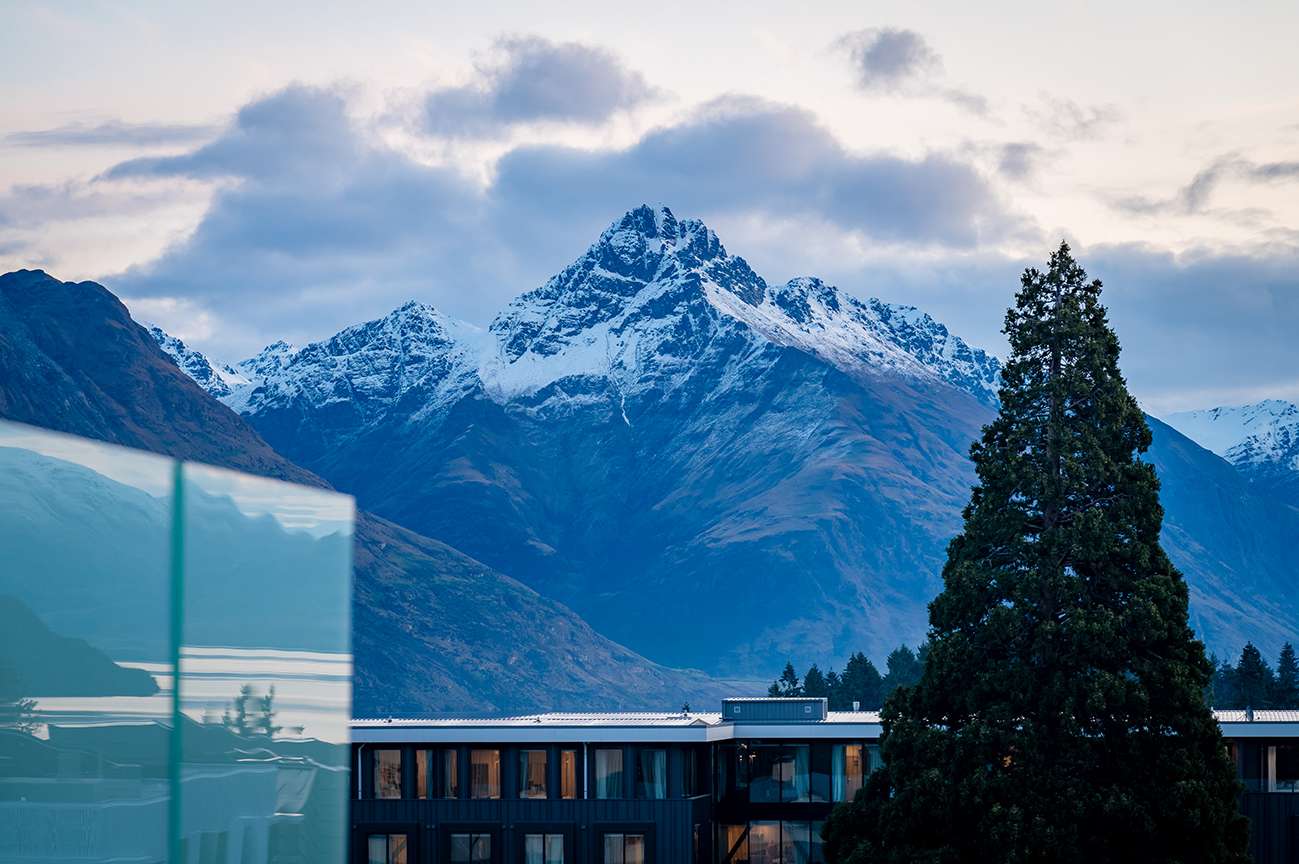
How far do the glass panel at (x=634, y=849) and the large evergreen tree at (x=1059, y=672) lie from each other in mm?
9193

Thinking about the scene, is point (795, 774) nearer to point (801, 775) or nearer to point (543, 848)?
point (801, 775)

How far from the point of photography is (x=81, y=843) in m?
4.80

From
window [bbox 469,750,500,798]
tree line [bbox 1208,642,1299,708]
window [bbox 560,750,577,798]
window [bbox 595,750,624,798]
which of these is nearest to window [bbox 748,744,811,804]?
window [bbox 595,750,624,798]

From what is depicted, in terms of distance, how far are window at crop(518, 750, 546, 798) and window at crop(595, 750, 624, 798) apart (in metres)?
1.41

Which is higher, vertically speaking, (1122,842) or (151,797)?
(151,797)

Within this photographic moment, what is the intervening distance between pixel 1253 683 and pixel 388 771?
99873 millimetres

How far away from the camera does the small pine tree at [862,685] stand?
133500 millimetres

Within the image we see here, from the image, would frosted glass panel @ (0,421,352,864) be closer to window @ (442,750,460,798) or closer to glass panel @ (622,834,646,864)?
glass panel @ (622,834,646,864)

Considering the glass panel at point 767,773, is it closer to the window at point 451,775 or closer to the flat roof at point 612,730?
the flat roof at point 612,730

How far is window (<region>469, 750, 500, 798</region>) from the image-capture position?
46.7 metres

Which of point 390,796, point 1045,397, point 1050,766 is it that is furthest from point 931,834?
point 390,796

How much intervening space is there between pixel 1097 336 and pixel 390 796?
22038mm

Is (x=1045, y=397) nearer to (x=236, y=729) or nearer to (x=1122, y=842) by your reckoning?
(x=1122, y=842)

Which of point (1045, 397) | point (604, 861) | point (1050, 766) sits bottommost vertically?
point (604, 861)
